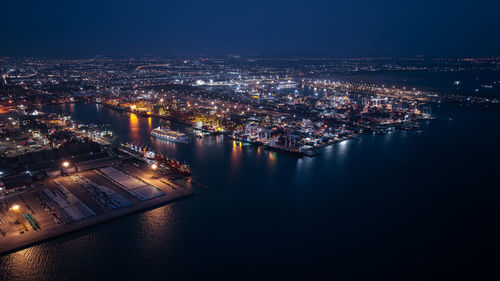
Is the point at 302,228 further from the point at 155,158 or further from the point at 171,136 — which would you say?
the point at 171,136

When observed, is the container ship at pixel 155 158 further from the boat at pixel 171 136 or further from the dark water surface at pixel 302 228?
the boat at pixel 171 136

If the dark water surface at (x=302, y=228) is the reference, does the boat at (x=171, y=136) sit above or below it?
above

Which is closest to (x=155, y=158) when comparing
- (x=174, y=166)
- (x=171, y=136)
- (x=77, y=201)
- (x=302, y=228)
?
(x=174, y=166)

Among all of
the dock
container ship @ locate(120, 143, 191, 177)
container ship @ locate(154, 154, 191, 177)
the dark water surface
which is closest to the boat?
container ship @ locate(120, 143, 191, 177)

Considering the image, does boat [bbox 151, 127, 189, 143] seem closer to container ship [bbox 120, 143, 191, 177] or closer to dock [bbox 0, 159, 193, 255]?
container ship [bbox 120, 143, 191, 177]

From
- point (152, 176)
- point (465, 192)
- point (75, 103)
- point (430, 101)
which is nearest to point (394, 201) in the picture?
point (465, 192)

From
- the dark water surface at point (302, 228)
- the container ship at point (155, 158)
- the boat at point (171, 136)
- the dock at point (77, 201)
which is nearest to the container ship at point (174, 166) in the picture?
the container ship at point (155, 158)

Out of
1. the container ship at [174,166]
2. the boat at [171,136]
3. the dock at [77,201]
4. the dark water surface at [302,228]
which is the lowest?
the dark water surface at [302,228]

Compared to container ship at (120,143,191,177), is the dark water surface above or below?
below

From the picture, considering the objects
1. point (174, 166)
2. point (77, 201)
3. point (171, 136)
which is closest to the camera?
point (77, 201)
